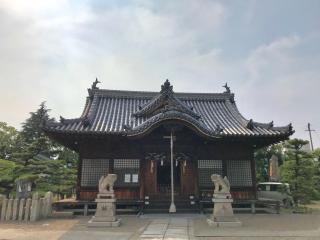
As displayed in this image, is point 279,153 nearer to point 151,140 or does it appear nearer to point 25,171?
point 151,140

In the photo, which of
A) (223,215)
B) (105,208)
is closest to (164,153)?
(105,208)

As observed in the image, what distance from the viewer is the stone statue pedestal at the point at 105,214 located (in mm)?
12180

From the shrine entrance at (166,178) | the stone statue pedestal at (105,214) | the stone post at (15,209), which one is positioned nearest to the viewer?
the stone statue pedestal at (105,214)

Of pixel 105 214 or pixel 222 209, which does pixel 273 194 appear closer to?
pixel 222 209

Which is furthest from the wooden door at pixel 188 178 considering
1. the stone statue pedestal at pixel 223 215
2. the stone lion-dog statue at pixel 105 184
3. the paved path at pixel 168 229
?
the stone lion-dog statue at pixel 105 184

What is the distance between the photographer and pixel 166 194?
17.5 metres

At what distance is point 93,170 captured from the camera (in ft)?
57.9

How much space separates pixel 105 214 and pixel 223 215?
507cm

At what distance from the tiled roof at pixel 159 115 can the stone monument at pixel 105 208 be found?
3833 mm

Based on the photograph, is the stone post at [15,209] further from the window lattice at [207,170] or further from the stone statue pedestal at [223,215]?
the window lattice at [207,170]

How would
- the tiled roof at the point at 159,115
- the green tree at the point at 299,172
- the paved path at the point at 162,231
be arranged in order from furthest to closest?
the green tree at the point at 299,172, the tiled roof at the point at 159,115, the paved path at the point at 162,231

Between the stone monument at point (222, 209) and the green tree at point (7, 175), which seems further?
the green tree at point (7, 175)

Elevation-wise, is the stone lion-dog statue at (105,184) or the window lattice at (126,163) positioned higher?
the window lattice at (126,163)

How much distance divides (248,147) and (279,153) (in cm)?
2199
